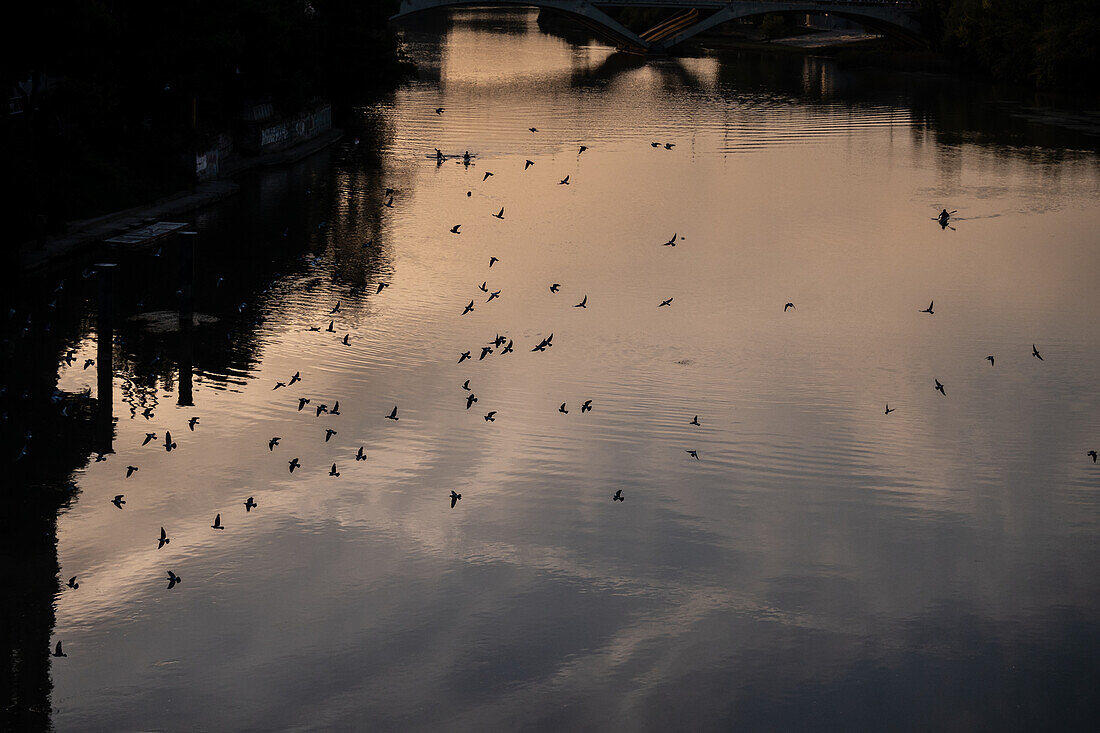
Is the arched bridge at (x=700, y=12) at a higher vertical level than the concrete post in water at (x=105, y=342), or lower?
higher

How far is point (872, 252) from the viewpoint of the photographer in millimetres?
61656

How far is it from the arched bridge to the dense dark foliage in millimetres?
11433

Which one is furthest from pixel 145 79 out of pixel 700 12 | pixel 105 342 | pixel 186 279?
pixel 700 12

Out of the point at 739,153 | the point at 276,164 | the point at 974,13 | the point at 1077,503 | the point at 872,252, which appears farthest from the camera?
the point at 974,13

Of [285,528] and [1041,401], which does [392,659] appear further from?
[1041,401]

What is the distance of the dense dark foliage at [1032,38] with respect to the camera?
109438mm

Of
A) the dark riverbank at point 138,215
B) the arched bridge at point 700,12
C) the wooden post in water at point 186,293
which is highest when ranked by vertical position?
the arched bridge at point 700,12

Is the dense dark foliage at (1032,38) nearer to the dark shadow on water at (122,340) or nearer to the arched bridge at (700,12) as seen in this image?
the arched bridge at (700,12)

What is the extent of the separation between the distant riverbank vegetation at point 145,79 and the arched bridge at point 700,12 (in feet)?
175

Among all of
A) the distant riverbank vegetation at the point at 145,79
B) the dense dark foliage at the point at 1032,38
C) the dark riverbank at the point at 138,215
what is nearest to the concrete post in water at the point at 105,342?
the distant riverbank vegetation at the point at 145,79

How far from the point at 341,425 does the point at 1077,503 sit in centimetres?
1955

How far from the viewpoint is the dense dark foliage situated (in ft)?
359

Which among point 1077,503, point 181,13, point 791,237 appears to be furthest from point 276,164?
point 1077,503

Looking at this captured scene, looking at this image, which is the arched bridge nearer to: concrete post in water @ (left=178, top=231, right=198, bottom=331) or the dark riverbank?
the dark riverbank
